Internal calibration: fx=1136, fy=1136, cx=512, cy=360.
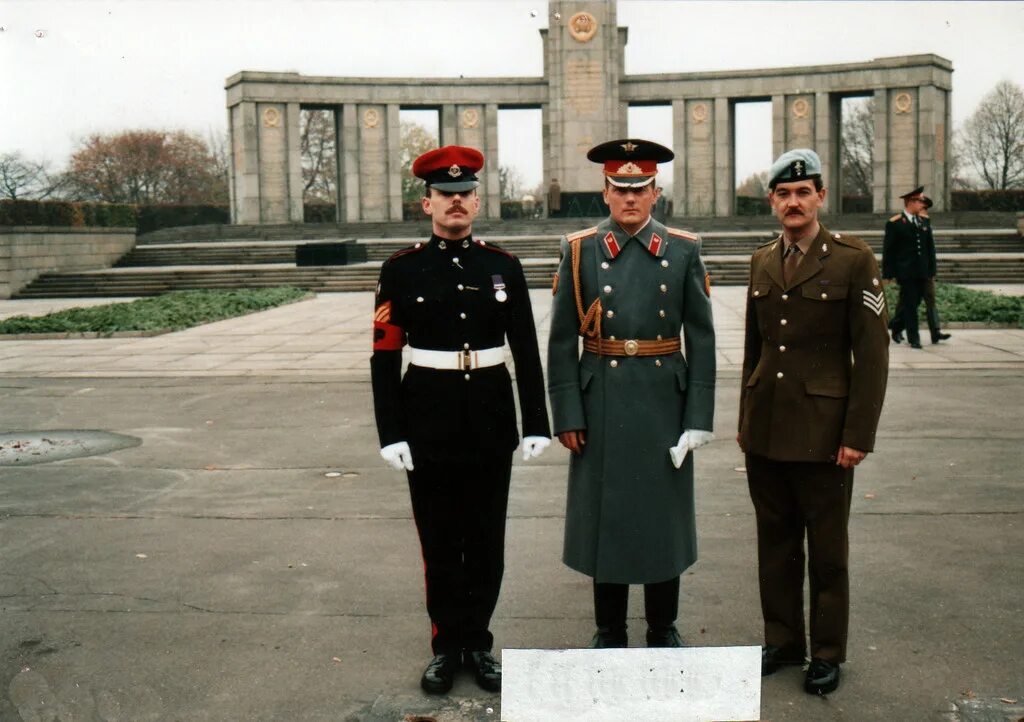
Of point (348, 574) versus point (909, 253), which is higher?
point (909, 253)

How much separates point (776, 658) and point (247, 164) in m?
42.1

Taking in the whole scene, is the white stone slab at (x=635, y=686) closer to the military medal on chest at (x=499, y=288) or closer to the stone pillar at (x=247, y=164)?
the military medal on chest at (x=499, y=288)

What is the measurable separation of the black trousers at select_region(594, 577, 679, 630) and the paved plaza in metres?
0.29

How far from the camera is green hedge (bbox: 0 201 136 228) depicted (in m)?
29.6

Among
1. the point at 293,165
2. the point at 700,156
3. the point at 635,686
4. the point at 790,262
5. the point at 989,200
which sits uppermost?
the point at 700,156

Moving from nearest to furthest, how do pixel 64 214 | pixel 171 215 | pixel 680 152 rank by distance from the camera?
1. pixel 64 214
2. pixel 680 152
3. pixel 171 215

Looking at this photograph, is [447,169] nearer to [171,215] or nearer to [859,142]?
[171,215]

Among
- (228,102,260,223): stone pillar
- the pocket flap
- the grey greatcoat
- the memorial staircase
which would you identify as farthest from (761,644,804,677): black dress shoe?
(228,102,260,223): stone pillar

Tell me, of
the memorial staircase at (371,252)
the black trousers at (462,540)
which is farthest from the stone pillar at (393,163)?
the black trousers at (462,540)

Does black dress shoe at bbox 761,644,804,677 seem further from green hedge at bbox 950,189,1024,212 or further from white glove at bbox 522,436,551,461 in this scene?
green hedge at bbox 950,189,1024,212

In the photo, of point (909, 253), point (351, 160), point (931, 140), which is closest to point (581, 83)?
point (351, 160)

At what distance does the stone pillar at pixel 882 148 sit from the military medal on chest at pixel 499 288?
41867mm

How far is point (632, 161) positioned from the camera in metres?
4.15

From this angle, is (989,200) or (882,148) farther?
(989,200)
